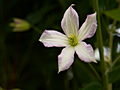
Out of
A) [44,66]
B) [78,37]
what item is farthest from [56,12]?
[78,37]

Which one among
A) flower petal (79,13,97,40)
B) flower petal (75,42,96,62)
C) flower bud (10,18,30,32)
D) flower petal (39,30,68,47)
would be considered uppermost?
flower petal (79,13,97,40)

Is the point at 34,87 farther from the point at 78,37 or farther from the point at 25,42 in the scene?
the point at 78,37

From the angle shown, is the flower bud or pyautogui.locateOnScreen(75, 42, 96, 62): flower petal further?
the flower bud

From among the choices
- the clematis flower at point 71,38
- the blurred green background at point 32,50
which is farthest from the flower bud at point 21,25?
the clematis flower at point 71,38

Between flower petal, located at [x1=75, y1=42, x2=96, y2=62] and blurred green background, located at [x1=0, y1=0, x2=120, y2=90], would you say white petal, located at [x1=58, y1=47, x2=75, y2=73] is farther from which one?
blurred green background, located at [x1=0, y1=0, x2=120, y2=90]

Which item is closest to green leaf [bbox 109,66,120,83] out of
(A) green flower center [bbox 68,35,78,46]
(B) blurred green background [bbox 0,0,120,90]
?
(A) green flower center [bbox 68,35,78,46]

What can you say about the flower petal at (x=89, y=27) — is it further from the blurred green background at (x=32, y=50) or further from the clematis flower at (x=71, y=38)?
the blurred green background at (x=32, y=50)

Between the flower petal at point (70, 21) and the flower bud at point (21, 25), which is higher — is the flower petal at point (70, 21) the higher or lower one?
the higher one

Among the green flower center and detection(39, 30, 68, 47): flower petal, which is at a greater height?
detection(39, 30, 68, 47): flower petal
